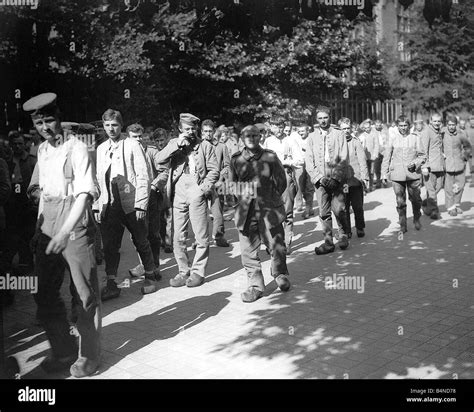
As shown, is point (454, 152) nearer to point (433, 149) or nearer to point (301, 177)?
point (433, 149)

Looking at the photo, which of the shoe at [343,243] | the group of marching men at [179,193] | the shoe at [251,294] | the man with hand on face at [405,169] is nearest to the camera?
the group of marching men at [179,193]

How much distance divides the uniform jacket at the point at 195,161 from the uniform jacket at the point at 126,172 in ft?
1.75

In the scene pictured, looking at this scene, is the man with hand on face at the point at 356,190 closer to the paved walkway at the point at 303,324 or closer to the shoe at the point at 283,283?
the paved walkway at the point at 303,324

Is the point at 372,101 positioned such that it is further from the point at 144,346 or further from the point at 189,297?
the point at 144,346

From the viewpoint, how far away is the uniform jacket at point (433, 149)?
12203 mm

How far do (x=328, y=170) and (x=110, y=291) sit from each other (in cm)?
398

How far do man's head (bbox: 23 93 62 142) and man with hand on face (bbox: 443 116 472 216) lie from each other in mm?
9380

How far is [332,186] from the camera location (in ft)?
31.2

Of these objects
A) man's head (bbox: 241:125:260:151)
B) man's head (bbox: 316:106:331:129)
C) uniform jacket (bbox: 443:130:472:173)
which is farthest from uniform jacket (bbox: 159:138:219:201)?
uniform jacket (bbox: 443:130:472:173)

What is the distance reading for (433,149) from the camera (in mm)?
12234

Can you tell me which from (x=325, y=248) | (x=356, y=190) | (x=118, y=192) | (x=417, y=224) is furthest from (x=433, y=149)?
(x=118, y=192)

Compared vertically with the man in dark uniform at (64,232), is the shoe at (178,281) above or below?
below

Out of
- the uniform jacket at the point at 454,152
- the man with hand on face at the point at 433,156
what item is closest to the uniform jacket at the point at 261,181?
the man with hand on face at the point at 433,156
